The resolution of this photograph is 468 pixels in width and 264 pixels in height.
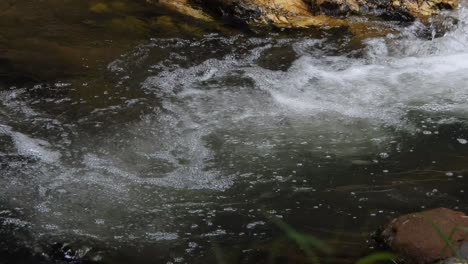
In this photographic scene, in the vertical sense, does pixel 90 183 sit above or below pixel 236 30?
below

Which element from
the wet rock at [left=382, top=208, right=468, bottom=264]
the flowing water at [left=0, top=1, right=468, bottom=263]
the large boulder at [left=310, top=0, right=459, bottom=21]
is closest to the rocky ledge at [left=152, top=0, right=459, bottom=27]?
the large boulder at [left=310, top=0, right=459, bottom=21]

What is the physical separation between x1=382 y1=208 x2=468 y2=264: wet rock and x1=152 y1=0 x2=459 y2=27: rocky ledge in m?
3.80

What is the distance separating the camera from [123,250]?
116 inches

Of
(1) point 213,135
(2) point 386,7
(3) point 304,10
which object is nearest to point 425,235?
(1) point 213,135

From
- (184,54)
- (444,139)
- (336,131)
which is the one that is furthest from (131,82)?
(444,139)

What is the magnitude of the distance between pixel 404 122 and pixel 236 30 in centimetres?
251

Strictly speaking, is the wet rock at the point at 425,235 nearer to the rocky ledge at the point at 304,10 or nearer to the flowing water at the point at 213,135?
the flowing water at the point at 213,135

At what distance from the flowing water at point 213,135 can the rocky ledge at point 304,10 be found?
21cm

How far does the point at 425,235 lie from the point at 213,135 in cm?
191

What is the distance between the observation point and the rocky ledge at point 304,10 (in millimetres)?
6297

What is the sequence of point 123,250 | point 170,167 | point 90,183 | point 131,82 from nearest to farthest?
1. point 123,250
2. point 90,183
3. point 170,167
4. point 131,82

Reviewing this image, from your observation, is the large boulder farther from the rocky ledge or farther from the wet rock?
the wet rock

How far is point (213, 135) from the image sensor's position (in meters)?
4.19

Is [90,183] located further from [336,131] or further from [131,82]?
[336,131]
